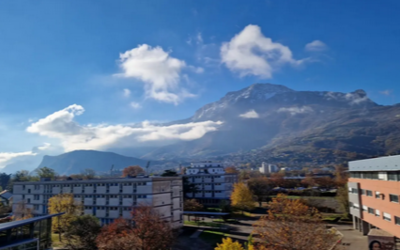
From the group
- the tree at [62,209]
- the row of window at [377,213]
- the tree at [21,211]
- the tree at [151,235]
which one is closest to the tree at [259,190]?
the row of window at [377,213]

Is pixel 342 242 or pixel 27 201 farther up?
pixel 27 201

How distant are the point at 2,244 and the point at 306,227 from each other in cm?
2490

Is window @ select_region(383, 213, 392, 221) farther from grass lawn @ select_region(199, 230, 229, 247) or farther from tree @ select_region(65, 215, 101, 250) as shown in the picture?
tree @ select_region(65, 215, 101, 250)

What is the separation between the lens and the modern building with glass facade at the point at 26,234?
23.7m

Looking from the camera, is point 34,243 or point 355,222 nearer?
point 34,243

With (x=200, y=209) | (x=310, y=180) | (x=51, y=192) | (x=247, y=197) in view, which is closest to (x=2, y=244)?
(x=51, y=192)

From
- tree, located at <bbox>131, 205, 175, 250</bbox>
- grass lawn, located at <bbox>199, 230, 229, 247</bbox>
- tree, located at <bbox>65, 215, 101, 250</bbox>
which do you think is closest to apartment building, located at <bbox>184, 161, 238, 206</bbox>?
grass lawn, located at <bbox>199, 230, 229, 247</bbox>

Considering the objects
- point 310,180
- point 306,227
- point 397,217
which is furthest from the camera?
point 310,180

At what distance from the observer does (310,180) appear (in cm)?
9119

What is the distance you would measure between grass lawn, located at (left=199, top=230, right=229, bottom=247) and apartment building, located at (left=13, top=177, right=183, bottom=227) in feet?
17.3

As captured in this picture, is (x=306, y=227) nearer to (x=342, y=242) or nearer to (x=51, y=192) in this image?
(x=342, y=242)

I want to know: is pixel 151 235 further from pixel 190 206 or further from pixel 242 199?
pixel 242 199

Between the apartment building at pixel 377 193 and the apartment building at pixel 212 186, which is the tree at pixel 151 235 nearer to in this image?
the apartment building at pixel 377 193

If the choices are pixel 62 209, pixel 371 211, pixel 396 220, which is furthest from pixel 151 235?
pixel 371 211
